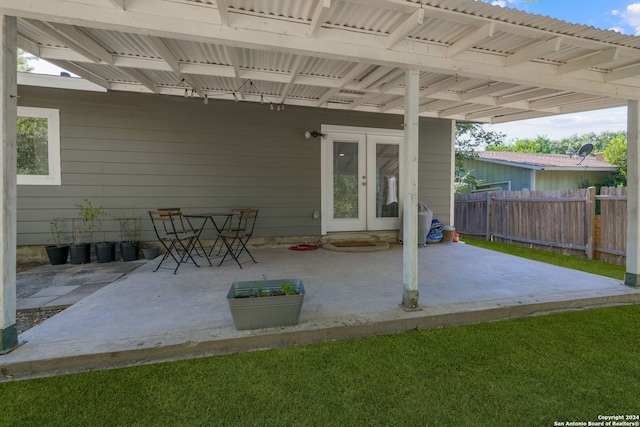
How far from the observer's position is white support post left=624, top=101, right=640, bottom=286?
3459 mm

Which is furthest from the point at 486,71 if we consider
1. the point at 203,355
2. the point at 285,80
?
the point at 203,355

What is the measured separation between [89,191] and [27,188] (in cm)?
78

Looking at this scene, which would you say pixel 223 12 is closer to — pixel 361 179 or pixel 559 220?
pixel 361 179

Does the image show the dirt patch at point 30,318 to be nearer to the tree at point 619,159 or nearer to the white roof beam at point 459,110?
the white roof beam at point 459,110

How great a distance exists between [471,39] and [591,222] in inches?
185

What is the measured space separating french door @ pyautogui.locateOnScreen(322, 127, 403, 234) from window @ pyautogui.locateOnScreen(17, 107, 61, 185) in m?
4.23

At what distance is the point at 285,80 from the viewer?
4031 mm

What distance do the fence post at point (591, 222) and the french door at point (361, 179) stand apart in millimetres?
3216

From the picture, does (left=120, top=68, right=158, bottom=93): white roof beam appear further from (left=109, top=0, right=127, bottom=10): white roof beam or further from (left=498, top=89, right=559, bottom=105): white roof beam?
(left=498, top=89, right=559, bottom=105): white roof beam

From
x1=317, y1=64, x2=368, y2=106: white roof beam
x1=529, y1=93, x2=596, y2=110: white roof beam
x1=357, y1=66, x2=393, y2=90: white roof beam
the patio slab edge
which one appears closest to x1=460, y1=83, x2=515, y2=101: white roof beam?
x1=529, y1=93, x2=596, y2=110: white roof beam

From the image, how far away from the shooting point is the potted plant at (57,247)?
444cm

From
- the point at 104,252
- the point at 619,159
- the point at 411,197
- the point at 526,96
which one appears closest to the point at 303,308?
the point at 411,197

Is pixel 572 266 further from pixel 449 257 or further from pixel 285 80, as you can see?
pixel 285 80

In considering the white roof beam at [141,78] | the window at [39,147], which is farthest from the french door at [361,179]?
the window at [39,147]
